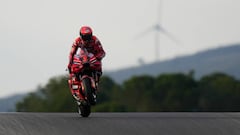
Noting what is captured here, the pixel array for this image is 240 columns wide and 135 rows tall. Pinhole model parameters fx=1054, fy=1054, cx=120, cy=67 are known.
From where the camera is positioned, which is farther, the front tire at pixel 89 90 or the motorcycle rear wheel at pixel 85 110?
the motorcycle rear wheel at pixel 85 110

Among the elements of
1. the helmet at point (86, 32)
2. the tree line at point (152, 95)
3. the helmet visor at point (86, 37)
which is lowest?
the tree line at point (152, 95)

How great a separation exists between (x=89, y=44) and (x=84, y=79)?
951 millimetres

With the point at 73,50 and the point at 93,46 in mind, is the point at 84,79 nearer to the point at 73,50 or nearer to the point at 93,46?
the point at 93,46

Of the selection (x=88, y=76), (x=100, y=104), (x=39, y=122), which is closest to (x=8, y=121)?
(x=39, y=122)

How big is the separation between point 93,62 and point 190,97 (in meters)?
117

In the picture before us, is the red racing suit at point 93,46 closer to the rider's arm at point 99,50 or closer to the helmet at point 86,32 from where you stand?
the rider's arm at point 99,50

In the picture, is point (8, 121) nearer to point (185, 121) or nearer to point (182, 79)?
point (185, 121)

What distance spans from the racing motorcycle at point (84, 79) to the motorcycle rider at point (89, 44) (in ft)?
0.32

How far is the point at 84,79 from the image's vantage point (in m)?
25.6

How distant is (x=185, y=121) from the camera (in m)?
23.8

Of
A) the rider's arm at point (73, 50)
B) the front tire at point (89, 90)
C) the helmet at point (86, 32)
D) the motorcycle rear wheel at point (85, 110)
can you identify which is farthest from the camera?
the motorcycle rear wheel at point (85, 110)

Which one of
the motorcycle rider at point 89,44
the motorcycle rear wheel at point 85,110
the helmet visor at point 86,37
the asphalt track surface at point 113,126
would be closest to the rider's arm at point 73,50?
the motorcycle rider at point 89,44

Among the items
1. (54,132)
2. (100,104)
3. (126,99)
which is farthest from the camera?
(126,99)

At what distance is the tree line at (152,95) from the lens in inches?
5344
